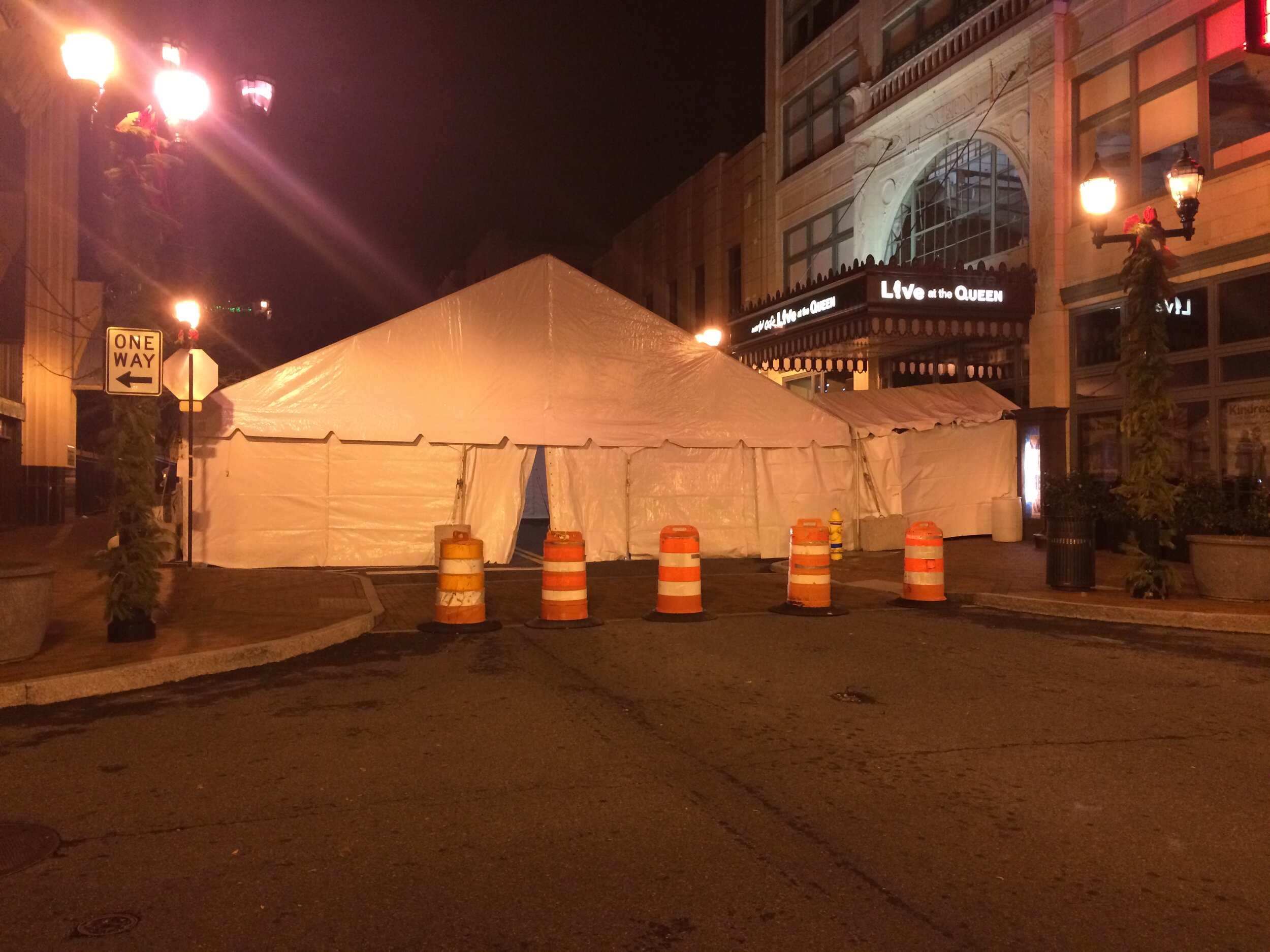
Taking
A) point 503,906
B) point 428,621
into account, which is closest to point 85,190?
point 428,621

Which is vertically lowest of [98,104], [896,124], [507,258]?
[98,104]

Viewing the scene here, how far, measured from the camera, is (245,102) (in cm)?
1299

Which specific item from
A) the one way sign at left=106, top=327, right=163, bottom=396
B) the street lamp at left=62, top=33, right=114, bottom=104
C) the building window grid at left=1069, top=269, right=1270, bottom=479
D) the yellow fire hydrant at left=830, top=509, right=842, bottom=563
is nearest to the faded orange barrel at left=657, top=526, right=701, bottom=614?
the one way sign at left=106, top=327, right=163, bottom=396

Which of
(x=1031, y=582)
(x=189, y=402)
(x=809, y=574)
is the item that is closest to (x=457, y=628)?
(x=809, y=574)

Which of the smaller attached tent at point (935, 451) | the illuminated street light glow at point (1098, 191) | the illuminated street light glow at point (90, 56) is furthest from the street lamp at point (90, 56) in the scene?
the smaller attached tent at point (935, 451)

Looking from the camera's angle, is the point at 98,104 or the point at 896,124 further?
the point at 896,124

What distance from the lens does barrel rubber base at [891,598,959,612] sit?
490 inches

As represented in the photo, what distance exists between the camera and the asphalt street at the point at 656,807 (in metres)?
3.80

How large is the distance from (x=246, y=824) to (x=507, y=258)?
56.0m

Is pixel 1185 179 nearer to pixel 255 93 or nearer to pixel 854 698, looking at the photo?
pixel 854 698

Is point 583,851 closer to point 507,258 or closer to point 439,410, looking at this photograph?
point 439,410

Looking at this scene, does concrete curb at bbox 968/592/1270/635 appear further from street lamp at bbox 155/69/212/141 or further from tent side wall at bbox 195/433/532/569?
street lamp at bbox 155/69/212/141

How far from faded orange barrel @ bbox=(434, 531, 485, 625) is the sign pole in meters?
6.31

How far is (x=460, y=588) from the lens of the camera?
10781 mm
